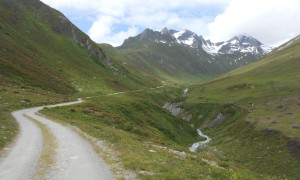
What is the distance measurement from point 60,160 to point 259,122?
82771mm

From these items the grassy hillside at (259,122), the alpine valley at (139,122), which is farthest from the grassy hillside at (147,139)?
the grassy hillside at (259,122)

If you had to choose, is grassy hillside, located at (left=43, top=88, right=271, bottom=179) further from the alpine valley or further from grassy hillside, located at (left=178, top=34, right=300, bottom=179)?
grassy hillside, located at (left=178, top=34, right=300, bottom=179)

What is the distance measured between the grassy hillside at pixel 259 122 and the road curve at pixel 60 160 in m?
40.2

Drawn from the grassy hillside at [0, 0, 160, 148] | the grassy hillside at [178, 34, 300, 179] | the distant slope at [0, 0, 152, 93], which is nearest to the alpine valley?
the grassy hillside at [178, 34, 300, 179]

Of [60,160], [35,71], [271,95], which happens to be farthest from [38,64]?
[60,160]

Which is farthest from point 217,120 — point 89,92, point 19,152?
point 19,152

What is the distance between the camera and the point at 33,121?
52.4m

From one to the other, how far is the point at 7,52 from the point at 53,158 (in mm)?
119231

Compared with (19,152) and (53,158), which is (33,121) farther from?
(53,158)

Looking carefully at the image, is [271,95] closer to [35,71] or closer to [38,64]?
[35,71]

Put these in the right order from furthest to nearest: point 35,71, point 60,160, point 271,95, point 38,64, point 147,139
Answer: point 38,64, point 271,95, point 35,71, point 147,139, point 60,160

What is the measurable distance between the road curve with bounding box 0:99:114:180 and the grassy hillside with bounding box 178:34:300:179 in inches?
1582

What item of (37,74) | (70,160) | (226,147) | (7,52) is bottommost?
(226,147)

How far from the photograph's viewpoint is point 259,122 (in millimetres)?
99625
